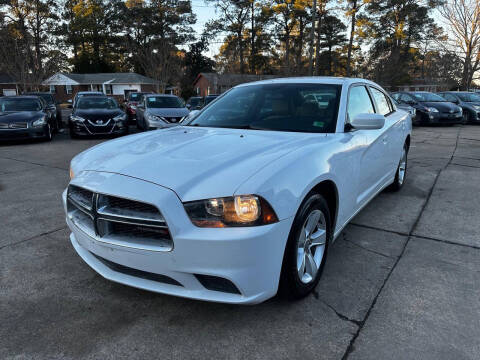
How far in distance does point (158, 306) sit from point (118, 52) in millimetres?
67538

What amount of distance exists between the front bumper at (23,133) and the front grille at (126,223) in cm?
975

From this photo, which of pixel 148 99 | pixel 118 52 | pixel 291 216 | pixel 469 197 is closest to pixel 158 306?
pixel 291 216

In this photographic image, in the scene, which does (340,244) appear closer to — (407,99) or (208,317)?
(208,317)

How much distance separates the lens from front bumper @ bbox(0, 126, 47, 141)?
1023cm

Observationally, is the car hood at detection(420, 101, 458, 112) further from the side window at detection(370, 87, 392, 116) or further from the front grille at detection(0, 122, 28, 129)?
the front grille at detection(0, 122, 28, 129)

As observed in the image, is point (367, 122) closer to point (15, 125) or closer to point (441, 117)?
point (15, 125)

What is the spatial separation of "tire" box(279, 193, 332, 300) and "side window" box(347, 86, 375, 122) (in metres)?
1.15

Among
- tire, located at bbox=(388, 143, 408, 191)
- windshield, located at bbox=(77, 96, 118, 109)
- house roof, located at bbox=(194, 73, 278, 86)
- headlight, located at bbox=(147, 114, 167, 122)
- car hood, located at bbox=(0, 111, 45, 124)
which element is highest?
house roof, located at bbox=(194, 73, 278, 86)

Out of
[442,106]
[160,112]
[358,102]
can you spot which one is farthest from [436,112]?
[358,102]

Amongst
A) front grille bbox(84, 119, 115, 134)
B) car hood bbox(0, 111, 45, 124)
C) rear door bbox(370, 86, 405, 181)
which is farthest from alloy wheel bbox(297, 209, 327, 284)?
car hood bbox(0, 111, 45, 124)

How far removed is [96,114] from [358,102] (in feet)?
32.1

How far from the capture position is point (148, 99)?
43.7 feet

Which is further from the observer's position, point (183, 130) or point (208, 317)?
point (183, 130)

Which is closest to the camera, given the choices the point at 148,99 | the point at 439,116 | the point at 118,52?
the point at 148,99
